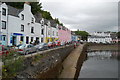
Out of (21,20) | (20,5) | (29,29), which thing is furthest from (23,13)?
(20,5)

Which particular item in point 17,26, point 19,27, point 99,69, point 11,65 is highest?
point 17,26

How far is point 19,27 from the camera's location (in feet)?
63.9

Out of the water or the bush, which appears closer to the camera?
the bush

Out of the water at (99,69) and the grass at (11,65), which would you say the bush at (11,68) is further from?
the water at (99,69)

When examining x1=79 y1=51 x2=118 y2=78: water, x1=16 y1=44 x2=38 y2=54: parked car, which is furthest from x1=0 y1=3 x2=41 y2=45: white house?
x1=79 y1=51 x2=118 y2=78: water

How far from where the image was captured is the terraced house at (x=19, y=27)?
55.5ft

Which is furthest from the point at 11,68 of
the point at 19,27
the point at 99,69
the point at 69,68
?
the point at 99,69

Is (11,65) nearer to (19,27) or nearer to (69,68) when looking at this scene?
(69,68)

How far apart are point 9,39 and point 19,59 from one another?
12.8 meters

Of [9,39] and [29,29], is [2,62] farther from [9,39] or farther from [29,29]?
[29,29]

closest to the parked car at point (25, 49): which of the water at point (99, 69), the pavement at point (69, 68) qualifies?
the pavement at point (69, 68)

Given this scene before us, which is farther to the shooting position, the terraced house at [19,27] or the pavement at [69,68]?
the terraced house at [19,27]

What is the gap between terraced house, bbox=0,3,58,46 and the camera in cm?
1692

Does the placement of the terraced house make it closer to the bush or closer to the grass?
the grass
